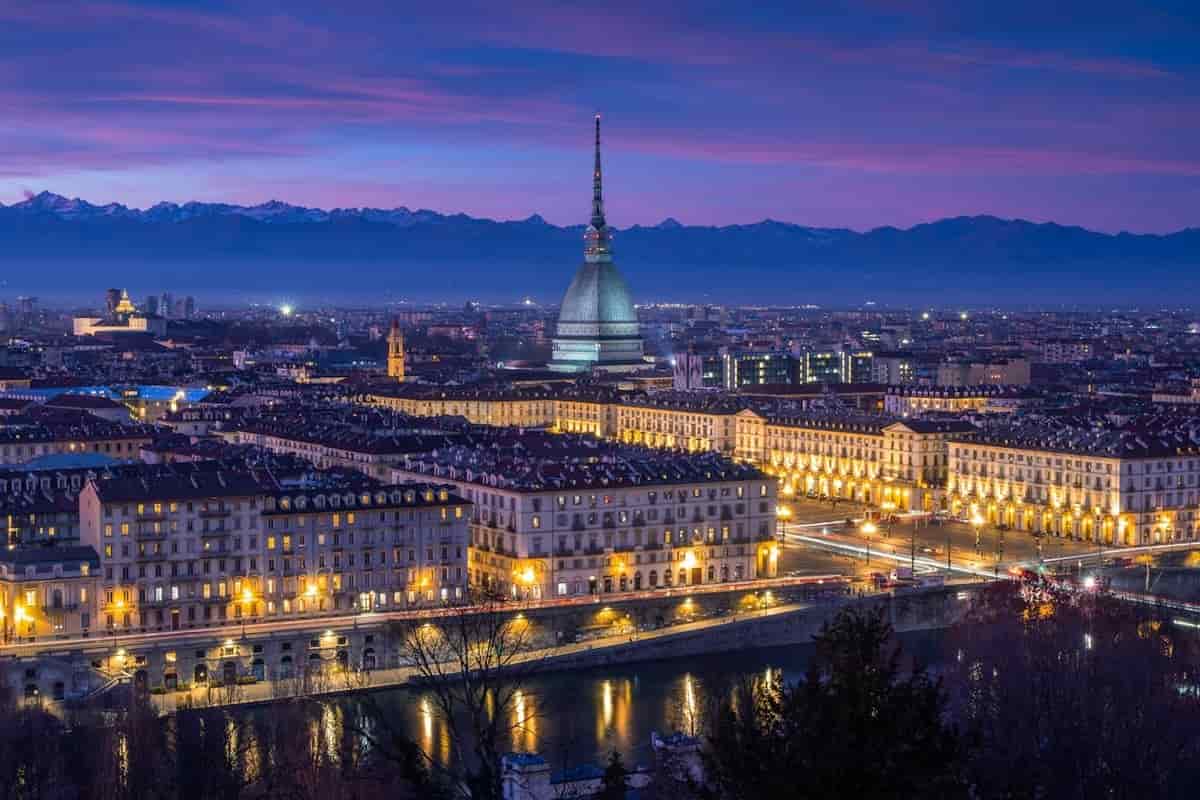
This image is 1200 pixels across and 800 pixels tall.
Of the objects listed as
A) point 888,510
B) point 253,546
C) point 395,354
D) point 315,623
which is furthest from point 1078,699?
point 395,354

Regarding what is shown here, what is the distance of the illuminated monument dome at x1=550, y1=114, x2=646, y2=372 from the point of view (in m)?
112

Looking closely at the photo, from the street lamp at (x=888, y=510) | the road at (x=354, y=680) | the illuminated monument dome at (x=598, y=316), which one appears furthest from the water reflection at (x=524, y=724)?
the illuminated monument dome at (x=598, y=316)

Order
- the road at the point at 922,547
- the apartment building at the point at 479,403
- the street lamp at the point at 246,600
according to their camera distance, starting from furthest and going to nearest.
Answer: the apartment building at the point at 479,403
the road at the point at 922,547
the street lamp at the point at 246,600

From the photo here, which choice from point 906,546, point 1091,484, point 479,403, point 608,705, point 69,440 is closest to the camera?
point 608,705

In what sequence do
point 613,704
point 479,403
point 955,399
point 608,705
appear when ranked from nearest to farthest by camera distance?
1. point 608,705
2. point 613,704
3. point 955,399
4. point 479,403

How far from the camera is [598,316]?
112875 mm

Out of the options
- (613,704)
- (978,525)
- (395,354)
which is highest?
(395,354)

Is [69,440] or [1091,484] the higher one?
[69,440]

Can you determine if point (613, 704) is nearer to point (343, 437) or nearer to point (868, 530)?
point (868, 530)

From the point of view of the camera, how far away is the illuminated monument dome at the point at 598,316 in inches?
4414

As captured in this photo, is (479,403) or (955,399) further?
(479,403)

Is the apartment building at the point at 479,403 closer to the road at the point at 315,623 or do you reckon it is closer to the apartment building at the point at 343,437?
the apartment building at the point at 343,437

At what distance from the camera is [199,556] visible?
43031mm

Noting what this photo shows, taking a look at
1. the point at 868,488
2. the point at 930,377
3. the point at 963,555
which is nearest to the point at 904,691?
the point at 963,555
